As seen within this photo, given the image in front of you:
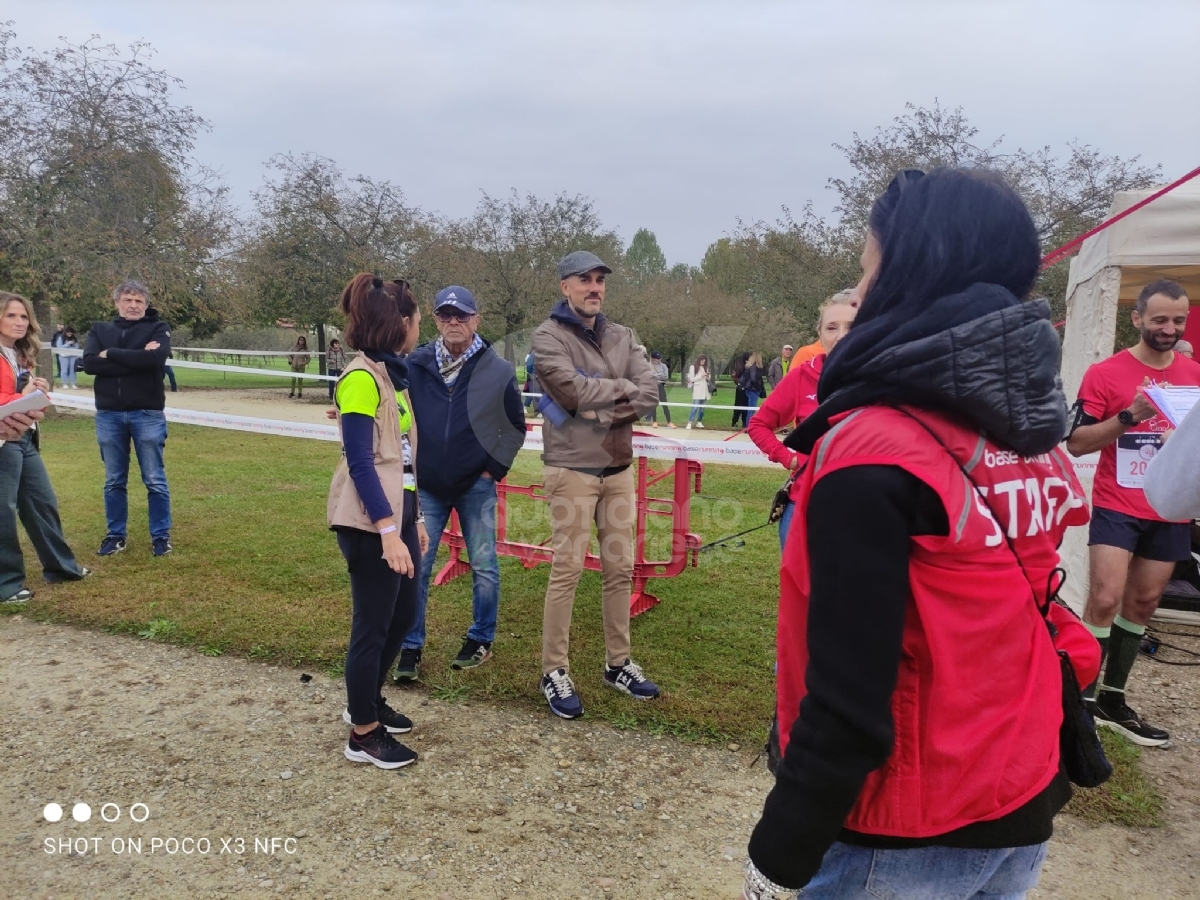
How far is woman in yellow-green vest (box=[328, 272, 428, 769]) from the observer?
3020 mm

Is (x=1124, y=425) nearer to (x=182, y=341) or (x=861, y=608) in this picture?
(x=861, y=608)

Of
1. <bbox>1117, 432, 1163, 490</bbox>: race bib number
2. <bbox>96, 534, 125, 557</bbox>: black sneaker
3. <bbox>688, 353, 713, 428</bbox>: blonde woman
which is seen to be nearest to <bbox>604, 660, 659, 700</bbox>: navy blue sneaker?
<bbox>1117, 432, 1163, 490</bbox>: race bib number

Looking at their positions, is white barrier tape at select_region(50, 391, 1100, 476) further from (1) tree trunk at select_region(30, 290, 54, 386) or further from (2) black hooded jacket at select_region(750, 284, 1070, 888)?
(1) tree trunk at select_region(30, 290, 54, 386)

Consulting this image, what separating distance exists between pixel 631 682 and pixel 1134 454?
2.74m

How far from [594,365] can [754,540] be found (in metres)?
3.94

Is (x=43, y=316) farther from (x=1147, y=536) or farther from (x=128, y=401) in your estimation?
(x=1147, y=536)

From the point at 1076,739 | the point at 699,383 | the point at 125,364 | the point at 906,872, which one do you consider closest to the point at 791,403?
the point at 1076,739

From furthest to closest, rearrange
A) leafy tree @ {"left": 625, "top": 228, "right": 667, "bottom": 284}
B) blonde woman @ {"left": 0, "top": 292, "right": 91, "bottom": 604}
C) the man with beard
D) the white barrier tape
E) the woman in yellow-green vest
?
leafy tree @ {"left": 625, "top": 228, "right": 667, "bottom": 284} < the white barrier tape < blonde woman @ {"left": 0, "top": 292, "right": 91, "bottom": 604} < the man with beard < the woman in yellow-green vest

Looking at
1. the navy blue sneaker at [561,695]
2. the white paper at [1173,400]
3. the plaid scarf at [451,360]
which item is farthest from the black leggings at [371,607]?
the white paper at [1173,400]

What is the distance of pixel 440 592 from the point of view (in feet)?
18.2

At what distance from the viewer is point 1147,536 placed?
3.80m

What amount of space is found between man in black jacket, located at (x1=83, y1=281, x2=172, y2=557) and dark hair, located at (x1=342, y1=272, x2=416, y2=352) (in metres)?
3.83

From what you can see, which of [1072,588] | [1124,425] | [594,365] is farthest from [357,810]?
[1072,588]

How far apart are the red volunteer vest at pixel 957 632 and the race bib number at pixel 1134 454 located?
3.12 meters
